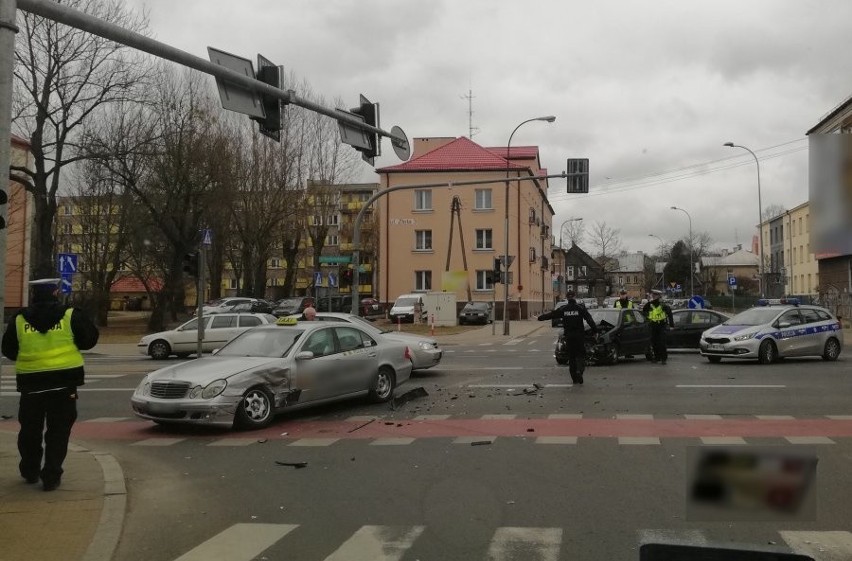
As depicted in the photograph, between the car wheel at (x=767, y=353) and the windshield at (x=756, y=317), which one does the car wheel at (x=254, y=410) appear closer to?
the car wheel at (x=767, y=353)

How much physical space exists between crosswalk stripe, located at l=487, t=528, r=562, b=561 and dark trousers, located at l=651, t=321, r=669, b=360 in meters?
13.7

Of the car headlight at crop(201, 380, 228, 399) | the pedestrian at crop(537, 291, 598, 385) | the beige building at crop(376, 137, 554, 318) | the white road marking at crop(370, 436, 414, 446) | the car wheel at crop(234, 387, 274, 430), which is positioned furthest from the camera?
the beige building at crop(376, 137, 554, 318)

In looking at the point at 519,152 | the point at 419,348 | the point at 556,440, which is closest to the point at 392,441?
the point at 556,440

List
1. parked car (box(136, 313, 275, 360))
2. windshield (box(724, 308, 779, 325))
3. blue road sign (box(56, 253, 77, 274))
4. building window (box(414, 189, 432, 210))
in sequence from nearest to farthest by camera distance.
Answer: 1. windshield (box(724, 308, 779, 325))
2. blue road sign (box(56, 253, 77, 274))
3. parked car (box(136, 313, 275, 360))
4. building window (box(414, 189, 432, 210))

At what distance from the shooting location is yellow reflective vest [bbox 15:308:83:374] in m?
6.30

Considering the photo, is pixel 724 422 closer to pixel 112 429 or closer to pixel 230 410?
pixel 230 410

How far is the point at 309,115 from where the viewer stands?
1844 inches

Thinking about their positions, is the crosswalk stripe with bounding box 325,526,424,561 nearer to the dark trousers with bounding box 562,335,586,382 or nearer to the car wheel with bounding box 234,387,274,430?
the car wheel with bounding box 234,387,274,430

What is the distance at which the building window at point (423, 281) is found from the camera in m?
54.2

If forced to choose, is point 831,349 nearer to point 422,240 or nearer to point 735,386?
point 735,386

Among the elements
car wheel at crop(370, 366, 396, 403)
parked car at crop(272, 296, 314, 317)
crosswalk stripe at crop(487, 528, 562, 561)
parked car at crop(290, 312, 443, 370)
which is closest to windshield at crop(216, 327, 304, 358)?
car wheel at crop(370, 366, 396, 403)

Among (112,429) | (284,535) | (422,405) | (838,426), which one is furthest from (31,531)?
(838,426)

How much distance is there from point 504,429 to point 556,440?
0.97 meters

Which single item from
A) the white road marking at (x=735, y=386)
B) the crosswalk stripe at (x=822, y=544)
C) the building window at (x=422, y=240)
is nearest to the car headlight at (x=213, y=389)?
the crosswalk stripe at (x=822, y=544)
